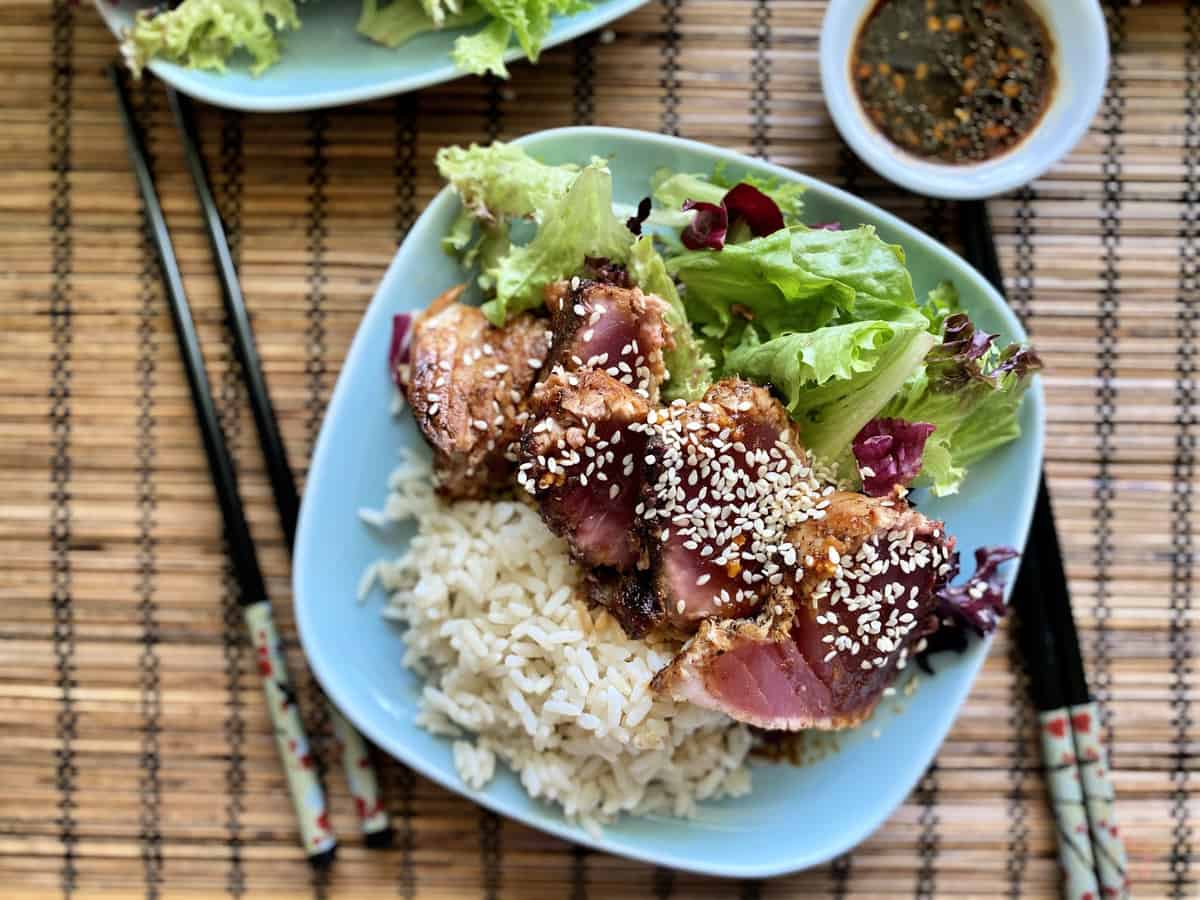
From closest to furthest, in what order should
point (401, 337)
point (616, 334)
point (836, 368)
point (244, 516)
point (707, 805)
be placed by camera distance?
point (836, 368) → point (616, 334) → point (401, 337) → point (707, 805) → point (244, 516)

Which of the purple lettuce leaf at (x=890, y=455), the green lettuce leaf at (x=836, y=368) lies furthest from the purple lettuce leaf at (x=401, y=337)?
the purple lettuce leaf at (x=890, y=455)

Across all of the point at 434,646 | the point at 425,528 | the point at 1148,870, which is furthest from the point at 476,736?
the point at 1148,870

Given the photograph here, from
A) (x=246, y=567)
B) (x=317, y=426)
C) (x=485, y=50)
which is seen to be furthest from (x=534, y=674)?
(x=485, y=50)

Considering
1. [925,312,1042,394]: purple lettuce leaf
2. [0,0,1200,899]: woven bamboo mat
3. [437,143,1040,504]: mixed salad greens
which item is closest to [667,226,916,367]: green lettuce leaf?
[437,143,1040,504]: mixed salad greens

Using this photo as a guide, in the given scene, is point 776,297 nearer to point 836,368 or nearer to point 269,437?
point 836,368

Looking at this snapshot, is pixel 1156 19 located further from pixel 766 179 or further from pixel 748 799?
pixel 748 799

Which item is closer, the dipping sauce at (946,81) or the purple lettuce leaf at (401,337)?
the purple lettuce leaf at (401,337)

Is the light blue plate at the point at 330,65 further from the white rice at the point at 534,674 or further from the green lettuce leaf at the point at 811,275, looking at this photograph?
the white rice at the point at 534,674
